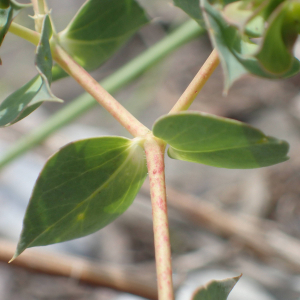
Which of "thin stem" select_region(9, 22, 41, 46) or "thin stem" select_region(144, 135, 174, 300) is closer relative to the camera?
"thin stem" select_region(144, 135, 174, 300)

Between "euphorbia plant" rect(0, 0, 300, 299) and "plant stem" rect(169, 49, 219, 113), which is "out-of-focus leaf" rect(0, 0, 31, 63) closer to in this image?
"euphorbia plant" rect(0, 0, 300, 299)

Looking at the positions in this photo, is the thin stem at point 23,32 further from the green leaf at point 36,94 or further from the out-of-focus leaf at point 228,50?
the out-of-focus leaf at point 228,50

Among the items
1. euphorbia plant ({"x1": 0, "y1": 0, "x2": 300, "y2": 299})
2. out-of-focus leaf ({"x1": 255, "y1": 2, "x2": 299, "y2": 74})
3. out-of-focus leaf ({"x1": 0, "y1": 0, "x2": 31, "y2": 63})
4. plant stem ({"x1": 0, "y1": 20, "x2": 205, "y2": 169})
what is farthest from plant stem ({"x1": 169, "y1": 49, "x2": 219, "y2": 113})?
plant stem ({"x1": 0, "y1": 20, "x2": 205, "y2": 169})

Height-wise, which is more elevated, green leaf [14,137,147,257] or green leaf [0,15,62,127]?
green leaf [0,15,62,127]

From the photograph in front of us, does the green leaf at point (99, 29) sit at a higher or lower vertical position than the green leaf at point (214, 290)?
higher

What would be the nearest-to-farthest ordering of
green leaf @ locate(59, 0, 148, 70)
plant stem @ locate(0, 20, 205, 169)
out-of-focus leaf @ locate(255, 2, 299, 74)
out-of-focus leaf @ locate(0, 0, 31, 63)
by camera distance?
out-of-focus leaf @ locate(255, 2, 299, 74) < out-of-focus leaf @ locate(0, 0, 31, 63) < green leaf @ locate(59, 0, 148, 70) < plant stem @ locate(0, 20, 205, 169)

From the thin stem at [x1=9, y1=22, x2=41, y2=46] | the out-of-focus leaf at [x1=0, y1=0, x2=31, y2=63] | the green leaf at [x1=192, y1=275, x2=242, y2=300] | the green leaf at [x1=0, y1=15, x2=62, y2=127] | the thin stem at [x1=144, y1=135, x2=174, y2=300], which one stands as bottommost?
the green leaf at [x1=192, y1=275, x2=242, y2=300]

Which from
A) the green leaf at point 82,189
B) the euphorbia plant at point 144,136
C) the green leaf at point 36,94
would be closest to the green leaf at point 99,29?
the euphorbia plant at point 144,136
